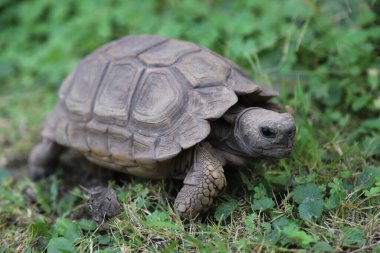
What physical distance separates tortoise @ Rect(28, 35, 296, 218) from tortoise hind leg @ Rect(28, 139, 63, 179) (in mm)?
328

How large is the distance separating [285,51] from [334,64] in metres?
0.50

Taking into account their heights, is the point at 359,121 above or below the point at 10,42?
below

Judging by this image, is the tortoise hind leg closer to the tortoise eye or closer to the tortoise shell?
the tortoise shell

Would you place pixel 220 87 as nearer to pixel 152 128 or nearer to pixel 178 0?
pixel 152 128

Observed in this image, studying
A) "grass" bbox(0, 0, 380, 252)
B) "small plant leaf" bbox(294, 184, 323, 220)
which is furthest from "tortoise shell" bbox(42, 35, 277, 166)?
"small plant leaf" bbox(294, 184, 323, 220)

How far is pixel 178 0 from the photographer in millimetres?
5613

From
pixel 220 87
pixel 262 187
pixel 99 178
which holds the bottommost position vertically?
pixel 99 178

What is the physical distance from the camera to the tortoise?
2904 mm

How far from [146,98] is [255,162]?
1.01 m

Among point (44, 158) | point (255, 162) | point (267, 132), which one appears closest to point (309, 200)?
point (267, 132)

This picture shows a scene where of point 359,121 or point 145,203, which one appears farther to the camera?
point 359,121

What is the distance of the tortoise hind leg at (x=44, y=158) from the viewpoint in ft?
13.2

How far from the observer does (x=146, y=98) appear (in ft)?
10.6

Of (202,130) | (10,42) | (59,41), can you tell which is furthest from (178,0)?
(202,130)
